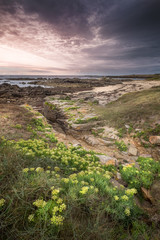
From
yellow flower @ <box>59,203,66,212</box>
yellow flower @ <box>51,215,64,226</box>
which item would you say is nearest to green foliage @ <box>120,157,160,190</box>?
yellow flower @ <box>59,203,66,212</box>

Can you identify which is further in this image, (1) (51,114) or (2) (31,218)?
(1) (51,114)

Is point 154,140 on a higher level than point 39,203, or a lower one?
lower

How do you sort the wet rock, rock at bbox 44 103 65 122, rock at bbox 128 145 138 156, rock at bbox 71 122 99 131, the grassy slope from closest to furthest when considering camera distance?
the grassy slope < rock at bbox 128 145 138 156 < the wet rock < rock at bbox 71 122 99 131 < rock at bbox 44 103 65 122

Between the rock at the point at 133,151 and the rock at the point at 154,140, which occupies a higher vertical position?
the rock at the point at 154,140

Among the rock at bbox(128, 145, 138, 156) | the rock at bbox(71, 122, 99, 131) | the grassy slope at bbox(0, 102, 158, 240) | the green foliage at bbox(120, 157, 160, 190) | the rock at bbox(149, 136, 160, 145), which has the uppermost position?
the grassy slope at bbox(0, 102, 158, 240)

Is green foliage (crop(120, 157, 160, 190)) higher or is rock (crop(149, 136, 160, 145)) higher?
rock (crop(149, 136, 160, 145))

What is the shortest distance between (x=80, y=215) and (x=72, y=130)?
8124mm

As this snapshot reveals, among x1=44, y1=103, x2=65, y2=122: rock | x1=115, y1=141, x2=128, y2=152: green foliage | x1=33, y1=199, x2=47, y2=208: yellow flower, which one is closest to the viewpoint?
x1=33, y1=199, x2=47, y2=208: yellow flower

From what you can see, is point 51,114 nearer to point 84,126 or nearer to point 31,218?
point 84,126

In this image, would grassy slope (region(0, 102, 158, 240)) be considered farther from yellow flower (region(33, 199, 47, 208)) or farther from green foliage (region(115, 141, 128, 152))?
green foliage (region(115, 141, 128, 152))

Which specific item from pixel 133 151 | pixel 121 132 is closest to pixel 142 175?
pixel 133 151

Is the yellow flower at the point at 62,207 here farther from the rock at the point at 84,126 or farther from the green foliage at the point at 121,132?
the rock at the point at 84,126

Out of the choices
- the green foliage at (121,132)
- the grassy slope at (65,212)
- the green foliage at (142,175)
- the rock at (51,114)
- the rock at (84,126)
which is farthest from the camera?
the rock at (51,114)

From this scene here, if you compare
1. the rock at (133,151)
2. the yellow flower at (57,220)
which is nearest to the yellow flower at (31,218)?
the yellow flower at (57,220)
